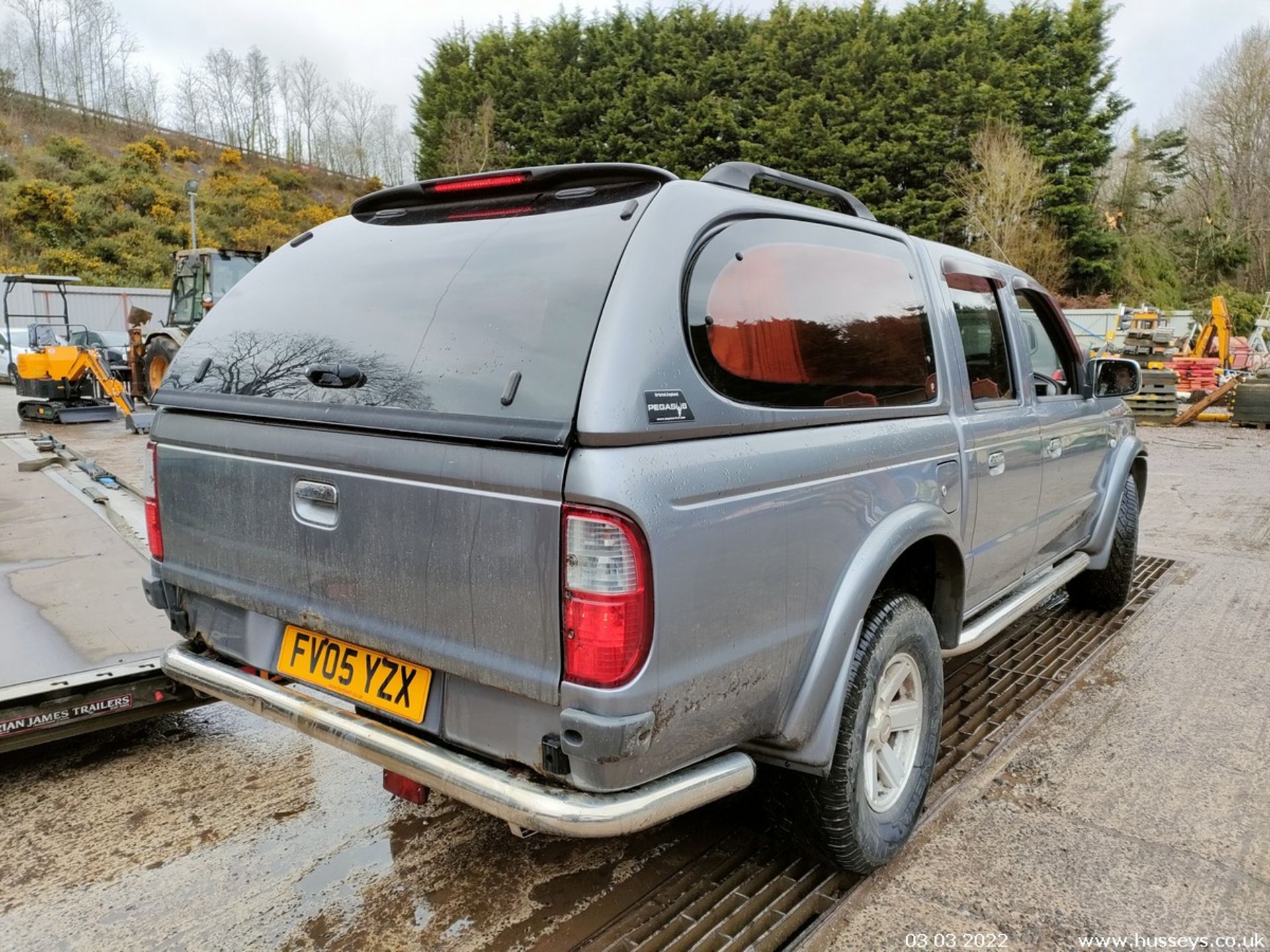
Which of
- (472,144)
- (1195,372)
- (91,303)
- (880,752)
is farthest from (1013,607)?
(472,144)

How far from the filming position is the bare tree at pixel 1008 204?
91.1 feet

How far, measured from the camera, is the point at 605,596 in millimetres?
1720

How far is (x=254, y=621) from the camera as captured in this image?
7.84ft

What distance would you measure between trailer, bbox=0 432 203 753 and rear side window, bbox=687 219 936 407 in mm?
2378

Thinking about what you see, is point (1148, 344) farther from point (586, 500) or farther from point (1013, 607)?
point (586, 500)

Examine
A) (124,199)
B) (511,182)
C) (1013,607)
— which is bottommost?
(1013,607)

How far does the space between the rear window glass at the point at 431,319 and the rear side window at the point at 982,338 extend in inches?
63.9

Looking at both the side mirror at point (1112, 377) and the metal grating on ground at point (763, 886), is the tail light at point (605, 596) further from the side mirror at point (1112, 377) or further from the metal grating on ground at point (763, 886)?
the side mirror at point (1112, 377)

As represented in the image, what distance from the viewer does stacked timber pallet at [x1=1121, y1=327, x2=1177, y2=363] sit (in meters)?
19.8

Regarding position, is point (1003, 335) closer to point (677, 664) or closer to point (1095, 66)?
point (677, 664)

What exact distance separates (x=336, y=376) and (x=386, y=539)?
0.49m

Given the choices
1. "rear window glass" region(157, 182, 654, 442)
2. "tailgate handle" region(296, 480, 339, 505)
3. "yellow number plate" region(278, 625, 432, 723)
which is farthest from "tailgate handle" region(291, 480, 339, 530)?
"yellow number plate" region(278, 625, 432, 723)

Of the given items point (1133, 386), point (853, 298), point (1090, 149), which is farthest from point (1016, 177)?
point (853, 298)
